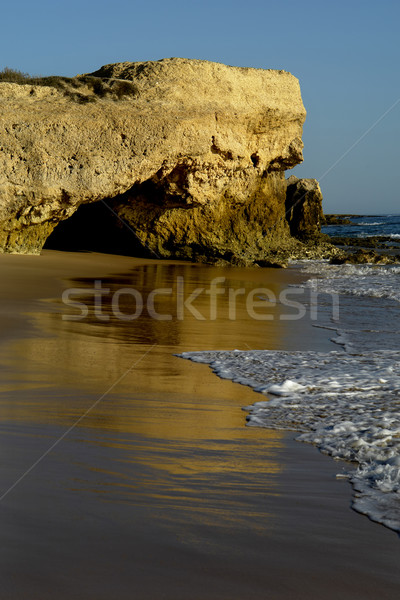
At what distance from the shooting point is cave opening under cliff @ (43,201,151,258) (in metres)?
19.9

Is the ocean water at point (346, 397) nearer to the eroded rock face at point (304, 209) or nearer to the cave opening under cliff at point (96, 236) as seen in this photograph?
the cave opening under cliff at point (96, 236)

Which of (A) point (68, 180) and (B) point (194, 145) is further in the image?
(B) point (194, 145)

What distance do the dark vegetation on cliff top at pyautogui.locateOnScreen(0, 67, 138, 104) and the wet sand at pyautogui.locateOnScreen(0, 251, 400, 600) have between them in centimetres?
1187

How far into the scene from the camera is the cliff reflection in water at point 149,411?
2.89m

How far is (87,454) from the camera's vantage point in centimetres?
331

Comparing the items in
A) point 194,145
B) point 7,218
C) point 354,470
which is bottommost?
point 354,470

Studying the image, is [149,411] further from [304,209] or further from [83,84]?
[304,209]

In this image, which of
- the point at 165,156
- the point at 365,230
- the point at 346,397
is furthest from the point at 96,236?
the point at 365,230

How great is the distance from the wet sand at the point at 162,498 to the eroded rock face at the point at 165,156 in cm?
1016

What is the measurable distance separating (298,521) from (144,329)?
5450 millimetres

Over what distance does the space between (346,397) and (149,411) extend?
1.51 meters

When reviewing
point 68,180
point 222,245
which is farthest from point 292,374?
point 222,245

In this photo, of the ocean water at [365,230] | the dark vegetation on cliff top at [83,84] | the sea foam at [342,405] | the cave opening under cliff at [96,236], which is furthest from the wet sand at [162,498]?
the ocean water at [365,230]

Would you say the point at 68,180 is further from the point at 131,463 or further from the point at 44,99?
the point at 131,463
